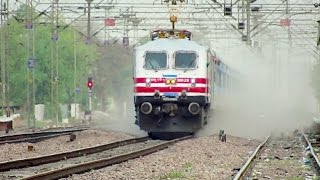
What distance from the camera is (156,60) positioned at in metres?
27.4

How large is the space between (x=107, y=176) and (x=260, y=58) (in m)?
52.3

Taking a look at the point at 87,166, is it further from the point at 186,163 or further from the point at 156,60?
the point at 156,60

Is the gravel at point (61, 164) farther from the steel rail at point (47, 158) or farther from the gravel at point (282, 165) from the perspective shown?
the gravel at point (282, 165)

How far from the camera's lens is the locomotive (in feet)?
87.5

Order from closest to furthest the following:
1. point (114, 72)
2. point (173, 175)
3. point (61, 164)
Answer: point (173, 175) → point (61, 164) → point (114, 72)

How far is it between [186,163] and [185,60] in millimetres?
10379

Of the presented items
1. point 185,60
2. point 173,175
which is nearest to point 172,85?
point 185,60

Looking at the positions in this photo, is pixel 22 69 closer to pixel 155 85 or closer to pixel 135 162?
pixel 155 85

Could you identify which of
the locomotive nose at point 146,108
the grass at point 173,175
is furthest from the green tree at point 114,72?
the grass at point 173,175

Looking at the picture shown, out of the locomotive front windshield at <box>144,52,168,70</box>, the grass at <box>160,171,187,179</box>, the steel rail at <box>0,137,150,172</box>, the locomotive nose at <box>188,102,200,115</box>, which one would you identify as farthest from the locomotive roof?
the grass at <box>160,171,187,179</box>

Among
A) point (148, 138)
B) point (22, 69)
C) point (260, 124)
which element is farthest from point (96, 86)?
point (148, 138)

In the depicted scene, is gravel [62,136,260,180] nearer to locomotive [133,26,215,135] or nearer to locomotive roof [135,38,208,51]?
locomotive [133,26,215,135]

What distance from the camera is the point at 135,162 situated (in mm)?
17766

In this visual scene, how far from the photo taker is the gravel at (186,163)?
14469 mm
